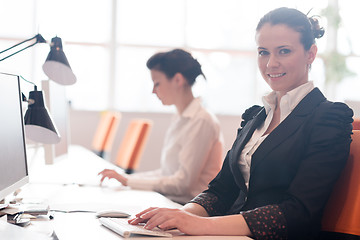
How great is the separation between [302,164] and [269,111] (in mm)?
376

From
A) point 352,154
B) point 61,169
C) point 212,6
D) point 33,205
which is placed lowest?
point 61,169

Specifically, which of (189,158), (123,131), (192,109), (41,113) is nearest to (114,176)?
(189,158)

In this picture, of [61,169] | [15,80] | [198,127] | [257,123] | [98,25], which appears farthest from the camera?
[98,25]

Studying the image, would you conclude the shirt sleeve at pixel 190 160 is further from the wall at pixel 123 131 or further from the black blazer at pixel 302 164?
the wall at pixel 123 131

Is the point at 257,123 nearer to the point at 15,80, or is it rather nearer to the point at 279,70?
the point at 279,70

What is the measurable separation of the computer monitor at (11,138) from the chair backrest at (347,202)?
0.95 metres

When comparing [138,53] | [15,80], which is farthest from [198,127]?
[138,53]

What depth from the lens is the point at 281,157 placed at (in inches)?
62.7

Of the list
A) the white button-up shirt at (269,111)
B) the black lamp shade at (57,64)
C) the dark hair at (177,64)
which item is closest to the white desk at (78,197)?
the white button-up shirt at (269,111)

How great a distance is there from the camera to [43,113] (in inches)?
69.6

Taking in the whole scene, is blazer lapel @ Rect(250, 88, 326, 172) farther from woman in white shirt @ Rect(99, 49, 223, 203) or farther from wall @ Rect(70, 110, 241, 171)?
wall @ Rect(70, 110, 241, 171)

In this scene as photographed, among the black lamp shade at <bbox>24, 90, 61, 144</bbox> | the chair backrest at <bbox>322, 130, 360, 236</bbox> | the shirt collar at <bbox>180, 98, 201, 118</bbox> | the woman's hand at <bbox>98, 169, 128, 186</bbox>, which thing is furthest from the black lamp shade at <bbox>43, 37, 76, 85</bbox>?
the chair backrest at <bbox>322, 130, 360, 236</bbox>

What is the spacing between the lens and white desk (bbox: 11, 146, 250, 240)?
4.79 ft

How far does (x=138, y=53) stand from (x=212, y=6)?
1.24 meters
